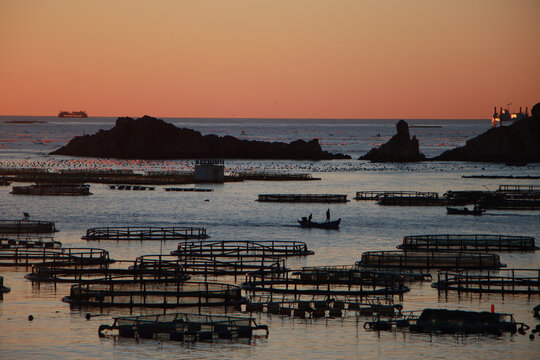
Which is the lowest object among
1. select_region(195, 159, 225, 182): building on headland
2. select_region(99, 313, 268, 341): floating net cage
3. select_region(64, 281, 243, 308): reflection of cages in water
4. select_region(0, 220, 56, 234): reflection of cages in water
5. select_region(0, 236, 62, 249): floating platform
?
select_region(99, 313, 268, 341): floating net cage

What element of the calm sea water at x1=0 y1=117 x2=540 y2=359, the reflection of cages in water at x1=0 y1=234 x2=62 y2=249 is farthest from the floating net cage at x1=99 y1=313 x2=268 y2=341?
the reflection of cages in water at x1=0 y1=234 x2=62 y2=249

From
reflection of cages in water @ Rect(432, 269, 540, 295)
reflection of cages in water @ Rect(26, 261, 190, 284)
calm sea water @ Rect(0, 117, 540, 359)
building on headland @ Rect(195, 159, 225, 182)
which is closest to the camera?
calm sea water @ Rect(0, 117, 540, 359)

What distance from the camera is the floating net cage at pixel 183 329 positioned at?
34812mm

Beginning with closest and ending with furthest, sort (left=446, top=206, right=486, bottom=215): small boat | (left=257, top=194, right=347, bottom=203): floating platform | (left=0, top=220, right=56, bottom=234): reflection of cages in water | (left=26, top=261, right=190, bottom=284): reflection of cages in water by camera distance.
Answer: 1. (left=26, top=261, right=190, bottom=284): reflection of cages in water
2. (left=0, top=220, right=56, bottom=234): reflection of cages in water
3. (left=446, top=206, right=486, bottom=215): small boat
4. (left=257, top=194, right=347, bottom=203): floating platform

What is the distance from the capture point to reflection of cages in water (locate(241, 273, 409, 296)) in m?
43.1

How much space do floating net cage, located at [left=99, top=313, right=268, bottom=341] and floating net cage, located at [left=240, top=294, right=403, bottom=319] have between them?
3.70 meters

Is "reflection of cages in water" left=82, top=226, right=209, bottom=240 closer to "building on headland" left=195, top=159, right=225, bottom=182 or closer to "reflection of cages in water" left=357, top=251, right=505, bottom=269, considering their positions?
"reflection of cages in water" left=357, top=251, right=505, bottom=269

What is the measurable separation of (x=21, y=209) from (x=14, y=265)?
44.5m

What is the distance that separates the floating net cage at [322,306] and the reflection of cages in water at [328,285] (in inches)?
38.0

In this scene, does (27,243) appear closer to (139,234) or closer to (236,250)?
(139,234)

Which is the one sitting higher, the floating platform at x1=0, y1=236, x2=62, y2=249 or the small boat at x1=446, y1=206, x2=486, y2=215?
the small boat at x1=446, y1=206, x2=486, y2=215

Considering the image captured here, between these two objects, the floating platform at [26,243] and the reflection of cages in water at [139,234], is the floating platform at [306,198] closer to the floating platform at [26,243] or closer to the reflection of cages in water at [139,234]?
the reflection of cages in water at [139,234]

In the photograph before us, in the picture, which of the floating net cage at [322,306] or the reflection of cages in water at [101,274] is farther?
the reflection of cages in water at [101,274]

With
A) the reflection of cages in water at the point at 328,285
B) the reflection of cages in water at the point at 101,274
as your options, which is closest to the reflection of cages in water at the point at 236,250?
the reflection of cages in water at the point at 101,274
